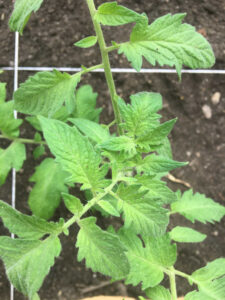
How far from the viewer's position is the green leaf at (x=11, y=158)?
130 cm

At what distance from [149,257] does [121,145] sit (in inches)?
15.4

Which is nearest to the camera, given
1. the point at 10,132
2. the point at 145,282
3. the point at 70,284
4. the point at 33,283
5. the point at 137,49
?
the point at 33,283

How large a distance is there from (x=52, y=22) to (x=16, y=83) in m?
0.29

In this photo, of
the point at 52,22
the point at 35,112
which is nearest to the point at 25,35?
the point at 52,22

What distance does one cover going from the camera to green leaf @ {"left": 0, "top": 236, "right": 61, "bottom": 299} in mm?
863

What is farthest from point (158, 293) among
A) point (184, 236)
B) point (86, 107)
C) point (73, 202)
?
point (86, 107)

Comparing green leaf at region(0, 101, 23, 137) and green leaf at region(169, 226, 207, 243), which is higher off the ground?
green leaf at region(0, 101, 23, 137)

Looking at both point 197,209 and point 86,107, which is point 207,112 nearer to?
point 197,209

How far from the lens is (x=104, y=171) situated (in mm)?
926

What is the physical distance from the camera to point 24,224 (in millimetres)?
896

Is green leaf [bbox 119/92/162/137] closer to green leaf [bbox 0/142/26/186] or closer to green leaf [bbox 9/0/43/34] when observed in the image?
green leaf [bbox 9/0/43/34]

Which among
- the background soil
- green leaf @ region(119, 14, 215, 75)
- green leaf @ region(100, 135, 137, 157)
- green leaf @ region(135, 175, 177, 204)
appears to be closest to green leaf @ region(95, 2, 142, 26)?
green leaf @ region(119, 14, 215, 75)

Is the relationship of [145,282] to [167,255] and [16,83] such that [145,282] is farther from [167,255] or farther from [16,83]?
[16,83]

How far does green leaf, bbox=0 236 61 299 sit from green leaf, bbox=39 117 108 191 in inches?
7.5
